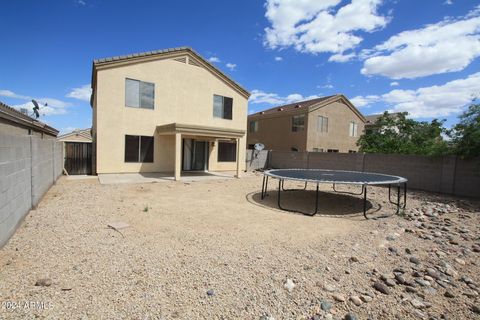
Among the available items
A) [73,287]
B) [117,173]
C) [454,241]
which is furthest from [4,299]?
[117,173]

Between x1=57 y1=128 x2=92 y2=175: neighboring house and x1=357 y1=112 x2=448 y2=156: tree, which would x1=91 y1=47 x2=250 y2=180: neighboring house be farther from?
x1=357 y1=112 x2=448 y2=156: tree

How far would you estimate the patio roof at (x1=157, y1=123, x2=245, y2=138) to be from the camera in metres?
11.8

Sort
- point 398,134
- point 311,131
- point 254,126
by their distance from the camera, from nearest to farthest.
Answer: point 398,134 < point 311,131 < point 254,126

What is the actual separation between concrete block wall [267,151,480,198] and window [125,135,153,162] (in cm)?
1079

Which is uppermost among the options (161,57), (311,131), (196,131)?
(161,57)

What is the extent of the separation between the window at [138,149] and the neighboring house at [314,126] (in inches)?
501

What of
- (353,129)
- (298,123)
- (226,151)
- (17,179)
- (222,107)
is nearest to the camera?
(17,179)

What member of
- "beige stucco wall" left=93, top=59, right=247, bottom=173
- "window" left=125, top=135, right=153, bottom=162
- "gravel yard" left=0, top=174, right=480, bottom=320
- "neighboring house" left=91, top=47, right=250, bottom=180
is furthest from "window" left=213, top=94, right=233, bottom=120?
"gravel yard" left=0, top=174, right=480, bottom=320

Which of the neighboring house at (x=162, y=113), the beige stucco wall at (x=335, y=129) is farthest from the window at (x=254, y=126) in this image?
the neighboring house at (x=162, y=113)

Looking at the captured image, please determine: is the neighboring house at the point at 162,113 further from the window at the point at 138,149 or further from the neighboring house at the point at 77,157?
the neighboring house at the point at 77,157

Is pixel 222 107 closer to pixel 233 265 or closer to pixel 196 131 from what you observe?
pixel 196 131

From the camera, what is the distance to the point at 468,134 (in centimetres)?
1017

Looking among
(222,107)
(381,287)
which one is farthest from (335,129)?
(381,287)

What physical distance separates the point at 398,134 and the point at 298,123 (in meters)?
7.59
